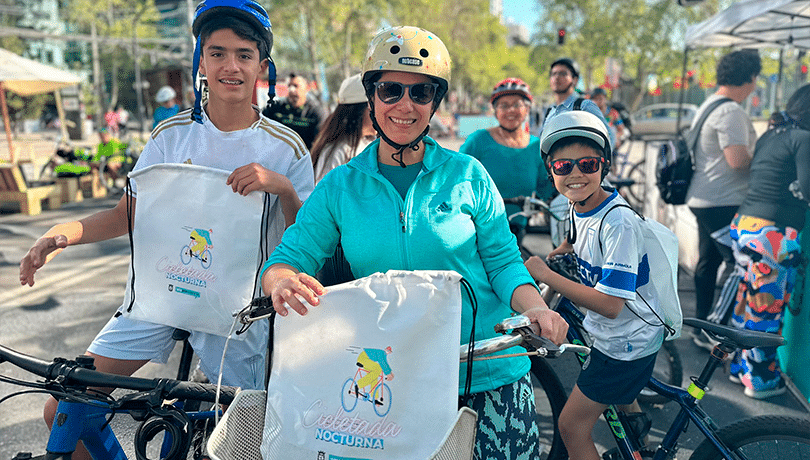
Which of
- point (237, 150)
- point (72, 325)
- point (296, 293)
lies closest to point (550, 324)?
point (296, 293)

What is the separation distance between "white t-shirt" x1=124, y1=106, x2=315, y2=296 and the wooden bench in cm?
1146

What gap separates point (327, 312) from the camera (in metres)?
1.68

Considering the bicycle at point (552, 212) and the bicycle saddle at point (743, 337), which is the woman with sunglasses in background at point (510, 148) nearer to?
the bicycle at point (552, 212)

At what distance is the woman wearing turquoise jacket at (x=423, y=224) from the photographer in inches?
→ 77.5

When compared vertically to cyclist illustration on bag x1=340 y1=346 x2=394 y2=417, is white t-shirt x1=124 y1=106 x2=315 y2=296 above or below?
above

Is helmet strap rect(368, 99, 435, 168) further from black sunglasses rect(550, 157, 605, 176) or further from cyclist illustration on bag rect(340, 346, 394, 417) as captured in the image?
black sunglasses rect(550, 157, 605, 176)

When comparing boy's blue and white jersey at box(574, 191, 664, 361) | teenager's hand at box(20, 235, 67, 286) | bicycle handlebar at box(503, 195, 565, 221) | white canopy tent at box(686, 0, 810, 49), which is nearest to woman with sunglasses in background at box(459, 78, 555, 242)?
bicycle handlebar at box(503, 195, 565, 221)

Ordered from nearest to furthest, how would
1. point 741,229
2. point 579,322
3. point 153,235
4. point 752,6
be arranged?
1. point 153,235
2. point 579,322
3. point 741,229
4. point 752,6

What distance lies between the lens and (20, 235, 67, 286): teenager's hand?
2.12 m

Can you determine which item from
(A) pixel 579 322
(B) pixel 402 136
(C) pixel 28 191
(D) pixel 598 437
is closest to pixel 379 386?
(B) pixel 402 136

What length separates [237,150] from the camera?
8.00 ft

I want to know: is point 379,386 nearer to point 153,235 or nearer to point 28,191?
point 153,235

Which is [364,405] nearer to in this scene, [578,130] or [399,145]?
[399,145]

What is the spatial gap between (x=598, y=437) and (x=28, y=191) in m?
11.9
